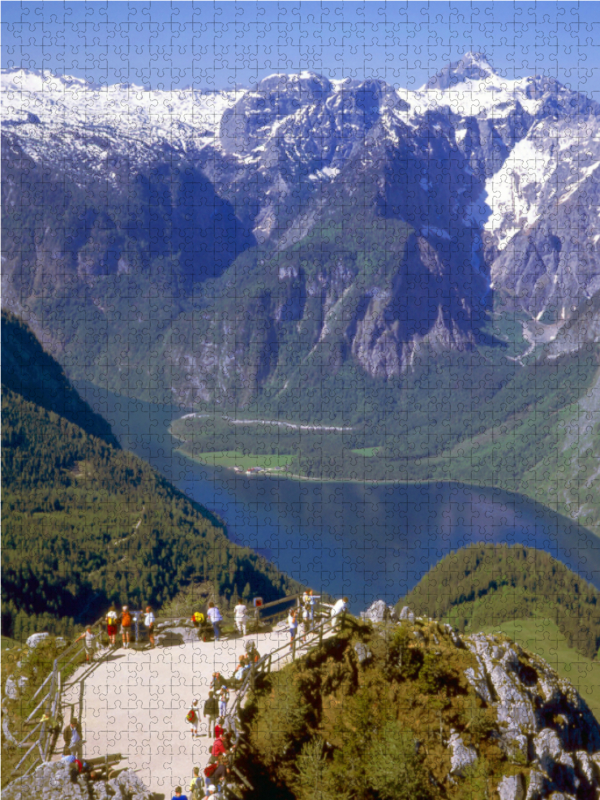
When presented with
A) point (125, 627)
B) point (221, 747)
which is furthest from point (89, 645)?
point (221, 747)

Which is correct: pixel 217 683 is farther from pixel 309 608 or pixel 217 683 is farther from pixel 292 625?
pixel 309 608

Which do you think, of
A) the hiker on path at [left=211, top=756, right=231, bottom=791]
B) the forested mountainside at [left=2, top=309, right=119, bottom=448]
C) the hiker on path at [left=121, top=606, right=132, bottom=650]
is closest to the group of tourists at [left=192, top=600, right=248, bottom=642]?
the hiker on path at [left=121, top=606, right=132, bottom=650]

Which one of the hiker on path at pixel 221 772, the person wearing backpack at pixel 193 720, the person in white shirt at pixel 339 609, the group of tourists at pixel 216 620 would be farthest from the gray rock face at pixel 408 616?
the hiker on path at pixel 221 772

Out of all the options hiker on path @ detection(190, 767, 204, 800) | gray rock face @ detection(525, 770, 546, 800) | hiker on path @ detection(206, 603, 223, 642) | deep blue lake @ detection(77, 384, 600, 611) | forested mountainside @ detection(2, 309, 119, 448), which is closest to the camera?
hiker on path @ detection(190, 767, 204, 800)

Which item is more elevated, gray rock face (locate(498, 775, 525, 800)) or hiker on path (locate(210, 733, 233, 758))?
hiker on path (locate(210, 733, 233, 758))

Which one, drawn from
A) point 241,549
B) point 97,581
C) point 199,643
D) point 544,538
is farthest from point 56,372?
point 199,643

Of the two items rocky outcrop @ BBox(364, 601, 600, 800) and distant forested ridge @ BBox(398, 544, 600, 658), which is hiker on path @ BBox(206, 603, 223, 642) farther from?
distant forested ridge @ BBox(398, 544, 600, 658)
